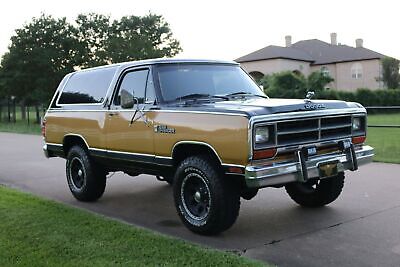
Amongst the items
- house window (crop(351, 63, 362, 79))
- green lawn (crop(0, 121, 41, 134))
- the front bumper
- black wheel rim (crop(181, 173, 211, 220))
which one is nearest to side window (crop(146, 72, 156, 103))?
black wheel rim (crop(181, 173, 211, 220))

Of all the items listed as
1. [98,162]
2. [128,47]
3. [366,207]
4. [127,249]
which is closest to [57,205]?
[98,162]

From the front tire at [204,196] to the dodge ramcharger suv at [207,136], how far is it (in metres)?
Answer: 0.01

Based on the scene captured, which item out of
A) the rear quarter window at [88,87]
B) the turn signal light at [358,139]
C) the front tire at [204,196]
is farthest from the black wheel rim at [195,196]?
the rear quarter window at [88,87]

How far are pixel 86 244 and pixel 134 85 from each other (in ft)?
7.83

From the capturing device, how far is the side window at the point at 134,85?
6.79 meters

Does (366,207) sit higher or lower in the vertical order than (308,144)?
lower

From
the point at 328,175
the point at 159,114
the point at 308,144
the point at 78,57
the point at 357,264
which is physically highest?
the point at 78,57

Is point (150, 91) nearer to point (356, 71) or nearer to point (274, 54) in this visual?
point (274, 54)

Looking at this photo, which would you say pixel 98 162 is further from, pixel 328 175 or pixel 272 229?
pixel 328 175

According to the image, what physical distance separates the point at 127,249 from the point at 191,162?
1215 millimetres

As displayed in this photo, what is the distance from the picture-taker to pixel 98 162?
25.4 ft

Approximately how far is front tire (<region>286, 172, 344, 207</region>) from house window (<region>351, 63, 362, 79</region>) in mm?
63913

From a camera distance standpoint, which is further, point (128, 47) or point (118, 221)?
point (128, 47)

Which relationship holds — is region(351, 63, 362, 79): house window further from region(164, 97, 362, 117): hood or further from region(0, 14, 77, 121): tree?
region(164, 97, 362, 117): hood
